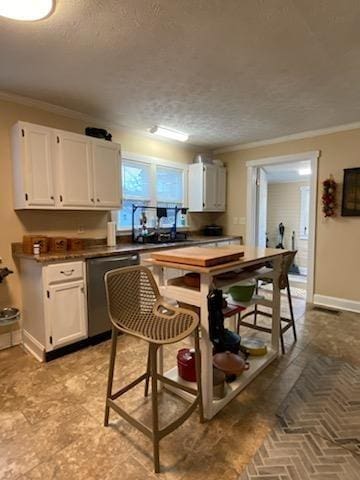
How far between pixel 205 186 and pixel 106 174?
196 cm

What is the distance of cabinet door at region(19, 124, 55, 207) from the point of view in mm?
2686

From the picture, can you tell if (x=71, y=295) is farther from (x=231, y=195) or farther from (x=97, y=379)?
(x=231, y=195)

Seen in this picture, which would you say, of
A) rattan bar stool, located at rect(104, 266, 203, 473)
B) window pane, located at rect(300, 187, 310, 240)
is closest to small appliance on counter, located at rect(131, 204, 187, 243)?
rattan bar stool, located at rect(104, 266, 203, 473)

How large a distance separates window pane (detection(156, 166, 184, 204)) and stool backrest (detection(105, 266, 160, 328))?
2683 mm

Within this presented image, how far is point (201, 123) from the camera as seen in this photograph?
12.1 feet

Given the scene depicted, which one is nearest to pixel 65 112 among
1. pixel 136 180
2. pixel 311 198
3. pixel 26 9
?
pixel 136 180

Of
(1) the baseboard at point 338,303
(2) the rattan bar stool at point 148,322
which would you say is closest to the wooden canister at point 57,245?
(2) the rattan bar stool at point 148,322

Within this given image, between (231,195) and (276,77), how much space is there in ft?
9.04

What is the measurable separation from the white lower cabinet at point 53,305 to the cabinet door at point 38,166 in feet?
2.06

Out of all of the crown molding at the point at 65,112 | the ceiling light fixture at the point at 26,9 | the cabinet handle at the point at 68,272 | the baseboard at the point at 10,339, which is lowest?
the baseboard at the point at 10,339

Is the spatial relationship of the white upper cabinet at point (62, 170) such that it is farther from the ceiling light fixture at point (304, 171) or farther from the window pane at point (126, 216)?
Answer: the ceiling light fixture at point (304, 171)

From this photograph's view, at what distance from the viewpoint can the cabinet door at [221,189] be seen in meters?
5.00

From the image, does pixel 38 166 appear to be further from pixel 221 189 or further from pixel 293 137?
pixel 293 137

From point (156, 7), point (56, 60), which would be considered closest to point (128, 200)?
point (56, 60)
